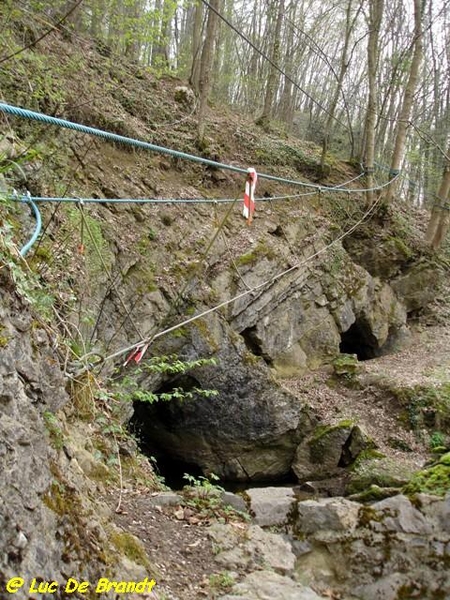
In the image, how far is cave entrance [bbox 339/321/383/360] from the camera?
11.2 meters

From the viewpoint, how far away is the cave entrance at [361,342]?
36.9ft

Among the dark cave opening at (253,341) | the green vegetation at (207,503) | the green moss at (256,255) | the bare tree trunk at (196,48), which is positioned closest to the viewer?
the green vegetation at (207,503)

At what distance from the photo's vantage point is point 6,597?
5.24 ft

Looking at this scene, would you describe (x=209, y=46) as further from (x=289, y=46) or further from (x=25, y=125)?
(x=289, y=46)

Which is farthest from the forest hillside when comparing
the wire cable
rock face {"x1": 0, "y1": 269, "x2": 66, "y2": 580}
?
the wire cable

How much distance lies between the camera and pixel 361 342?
11641mm

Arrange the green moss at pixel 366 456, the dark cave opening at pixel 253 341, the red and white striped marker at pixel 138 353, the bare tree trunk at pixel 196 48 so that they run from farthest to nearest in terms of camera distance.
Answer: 1. the bare tree trunk at pixel 196 48
2. the dark cave opening at pixel 253 341
3. the green moss at pixel 366 456
4. the red and white striped marker at pixel 138 353

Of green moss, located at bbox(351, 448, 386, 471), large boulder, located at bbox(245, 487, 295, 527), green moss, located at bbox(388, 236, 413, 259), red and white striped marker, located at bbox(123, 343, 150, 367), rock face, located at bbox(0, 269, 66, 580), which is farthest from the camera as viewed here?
green moss, located at bbox(388, 236, 413, 259)

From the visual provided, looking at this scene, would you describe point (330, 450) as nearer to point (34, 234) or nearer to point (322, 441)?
point (322, 441)

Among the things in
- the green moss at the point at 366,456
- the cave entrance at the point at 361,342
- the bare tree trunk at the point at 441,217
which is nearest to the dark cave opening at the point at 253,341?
the green moss at the point at 366,456

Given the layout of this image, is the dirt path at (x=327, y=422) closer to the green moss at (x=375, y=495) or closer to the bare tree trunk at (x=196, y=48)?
the green moss at (x=375, y=495)

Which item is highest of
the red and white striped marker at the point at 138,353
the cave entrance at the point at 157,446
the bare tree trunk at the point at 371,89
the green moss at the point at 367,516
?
the bare tree trunk at the point at 371,89

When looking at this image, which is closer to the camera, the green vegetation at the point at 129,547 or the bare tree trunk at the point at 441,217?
the green vegetation at the point at 129,547

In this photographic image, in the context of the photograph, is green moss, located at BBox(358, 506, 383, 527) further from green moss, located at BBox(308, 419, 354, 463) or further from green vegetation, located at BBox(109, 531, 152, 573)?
green moss, located at BBox(308, 419, 354, 463)
